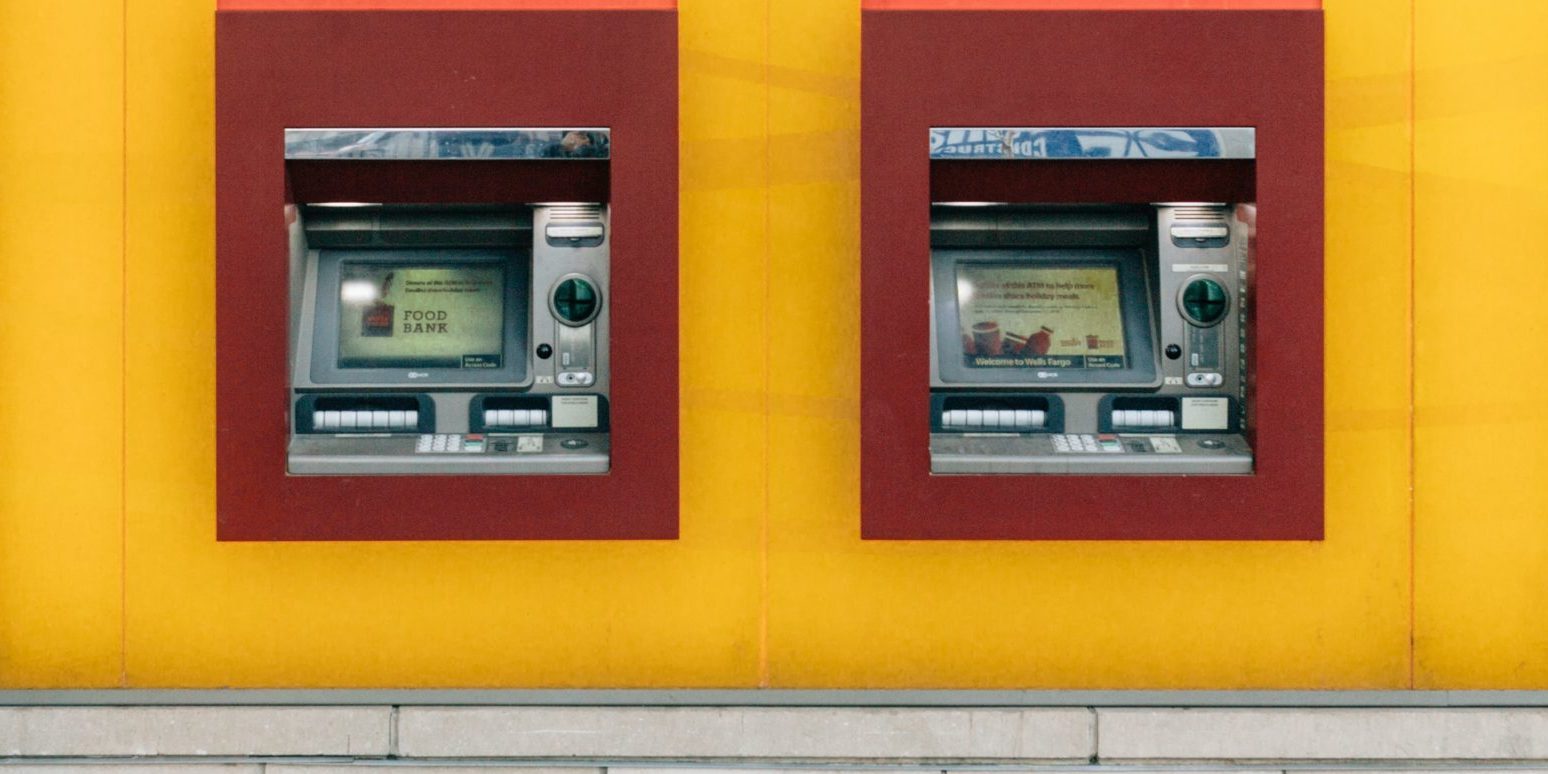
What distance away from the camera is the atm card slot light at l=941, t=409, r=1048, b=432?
3373 millimetres

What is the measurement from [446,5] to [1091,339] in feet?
6.09

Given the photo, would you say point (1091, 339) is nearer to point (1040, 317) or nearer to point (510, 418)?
point (1040, 317)

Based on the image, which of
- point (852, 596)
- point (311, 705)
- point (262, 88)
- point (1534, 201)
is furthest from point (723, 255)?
point (1534, 201)

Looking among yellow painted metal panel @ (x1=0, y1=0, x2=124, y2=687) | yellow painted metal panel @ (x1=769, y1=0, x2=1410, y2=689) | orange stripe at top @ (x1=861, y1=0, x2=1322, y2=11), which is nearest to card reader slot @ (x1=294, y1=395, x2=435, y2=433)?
yellow painted metal panel @ (x1=0, y1=0, x2=124, y2=687)

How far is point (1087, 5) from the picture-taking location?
338 centimetres

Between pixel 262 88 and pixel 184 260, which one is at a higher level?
pixel 262 88

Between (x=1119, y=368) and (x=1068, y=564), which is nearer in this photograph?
(x=1119, y=368)

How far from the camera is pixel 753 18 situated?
3.46m

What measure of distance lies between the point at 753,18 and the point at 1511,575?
96.8 inches

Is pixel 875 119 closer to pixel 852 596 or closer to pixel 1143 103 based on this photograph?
pixel 1143 103

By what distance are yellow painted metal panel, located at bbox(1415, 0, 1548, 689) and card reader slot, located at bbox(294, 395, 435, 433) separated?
2575 mm

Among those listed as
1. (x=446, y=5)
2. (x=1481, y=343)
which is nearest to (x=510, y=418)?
(x=446, y=5)

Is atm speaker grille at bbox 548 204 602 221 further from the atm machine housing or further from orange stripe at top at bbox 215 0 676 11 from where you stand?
the atm machine housing

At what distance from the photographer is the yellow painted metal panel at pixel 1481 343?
3.45 metres
